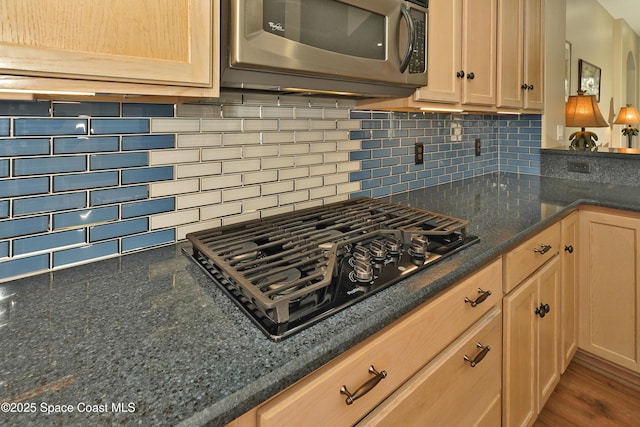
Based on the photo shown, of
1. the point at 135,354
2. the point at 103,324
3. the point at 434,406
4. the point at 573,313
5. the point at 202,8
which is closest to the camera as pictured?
the point at 135,354

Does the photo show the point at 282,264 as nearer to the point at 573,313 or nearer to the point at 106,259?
the point at 106,259

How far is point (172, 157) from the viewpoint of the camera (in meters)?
1.15

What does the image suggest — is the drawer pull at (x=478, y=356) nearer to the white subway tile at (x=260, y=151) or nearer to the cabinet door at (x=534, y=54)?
the white subway tile at (x=260, y=151)

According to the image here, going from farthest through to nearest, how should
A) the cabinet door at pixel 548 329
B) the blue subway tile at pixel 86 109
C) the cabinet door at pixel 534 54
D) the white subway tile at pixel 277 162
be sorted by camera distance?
the cabinet door at pixel 534 54, the cabinet door at pixel 548 329, the white subway tile at pixel 277 162, the blue subway tile at pixel 86 109

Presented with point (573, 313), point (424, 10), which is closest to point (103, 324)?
point (424, 10)

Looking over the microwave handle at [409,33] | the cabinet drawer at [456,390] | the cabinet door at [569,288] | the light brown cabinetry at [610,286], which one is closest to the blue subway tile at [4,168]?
the cabinet drawer at [456,390]

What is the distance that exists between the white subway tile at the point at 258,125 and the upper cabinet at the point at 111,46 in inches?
16.1

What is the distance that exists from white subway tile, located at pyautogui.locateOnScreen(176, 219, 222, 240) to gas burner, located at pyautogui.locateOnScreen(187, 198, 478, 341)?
0.21 ft

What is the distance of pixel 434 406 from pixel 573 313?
1.33 meters

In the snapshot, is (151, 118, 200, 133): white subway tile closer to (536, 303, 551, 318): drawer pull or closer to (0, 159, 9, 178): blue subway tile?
(0, 159, 9, 178): blue subway tile

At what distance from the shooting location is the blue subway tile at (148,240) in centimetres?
110

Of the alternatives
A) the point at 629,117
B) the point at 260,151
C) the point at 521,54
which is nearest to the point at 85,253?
the point at 260,151

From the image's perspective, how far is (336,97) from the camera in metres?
1.54

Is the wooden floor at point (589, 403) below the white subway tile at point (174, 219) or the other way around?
below
